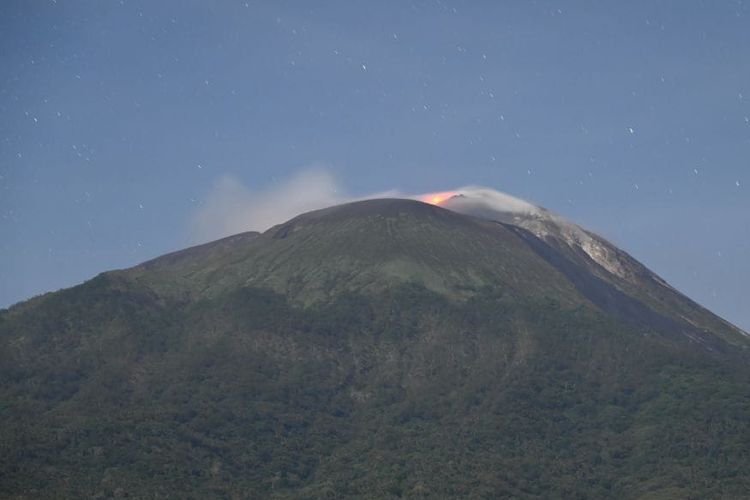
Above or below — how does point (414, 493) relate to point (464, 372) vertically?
below

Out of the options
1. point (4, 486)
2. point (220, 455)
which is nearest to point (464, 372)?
point (220, 455)

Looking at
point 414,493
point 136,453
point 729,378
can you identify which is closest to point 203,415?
point 136,453

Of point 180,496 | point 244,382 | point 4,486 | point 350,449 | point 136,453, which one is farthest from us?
point 244,382

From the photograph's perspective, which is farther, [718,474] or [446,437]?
[446,437]

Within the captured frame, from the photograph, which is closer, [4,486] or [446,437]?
[4,486]

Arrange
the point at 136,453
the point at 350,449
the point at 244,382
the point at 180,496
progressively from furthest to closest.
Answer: the point at 244,382
the point at 350,449
the point at 136,453
the point at 180,496

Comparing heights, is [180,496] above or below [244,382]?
below

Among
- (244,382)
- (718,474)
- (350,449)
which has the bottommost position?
(718,474)

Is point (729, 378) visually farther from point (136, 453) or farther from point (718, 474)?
point (136, 453)

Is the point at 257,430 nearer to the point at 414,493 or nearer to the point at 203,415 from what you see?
the point at 203,415
